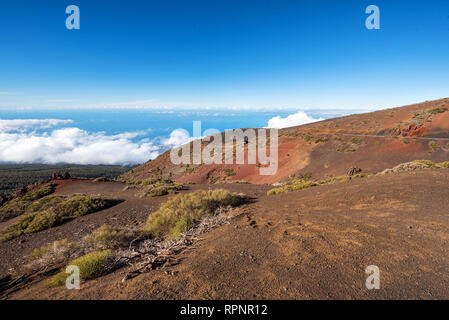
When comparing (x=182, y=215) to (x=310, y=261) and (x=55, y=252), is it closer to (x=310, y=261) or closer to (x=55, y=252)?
(x=55, y=252)

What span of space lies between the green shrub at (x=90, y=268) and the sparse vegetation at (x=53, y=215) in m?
6.11

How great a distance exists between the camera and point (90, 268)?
4113 millimetres

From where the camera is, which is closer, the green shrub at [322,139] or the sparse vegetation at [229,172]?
the sparse vegetation at [229,172]

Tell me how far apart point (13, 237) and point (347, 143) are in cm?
2931

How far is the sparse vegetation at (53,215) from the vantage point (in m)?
8.40

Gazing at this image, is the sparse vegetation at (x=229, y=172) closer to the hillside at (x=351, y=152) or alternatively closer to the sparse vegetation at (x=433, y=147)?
the hillside at (x=351, y=152)

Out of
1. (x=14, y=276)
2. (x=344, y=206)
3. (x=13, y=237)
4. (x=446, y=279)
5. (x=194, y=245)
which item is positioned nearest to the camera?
(x=446, y=279)

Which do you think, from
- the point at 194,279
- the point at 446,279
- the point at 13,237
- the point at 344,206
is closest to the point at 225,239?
the point at 194,279

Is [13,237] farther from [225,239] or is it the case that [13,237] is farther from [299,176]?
[299,176]

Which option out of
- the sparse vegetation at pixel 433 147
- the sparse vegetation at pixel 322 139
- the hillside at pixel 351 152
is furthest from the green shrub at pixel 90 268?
the sparse vegetation at pixel 322 139

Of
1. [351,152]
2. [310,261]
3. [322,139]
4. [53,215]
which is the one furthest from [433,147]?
[53,215]

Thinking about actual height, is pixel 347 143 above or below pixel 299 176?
above

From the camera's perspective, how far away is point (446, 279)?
3.26m
